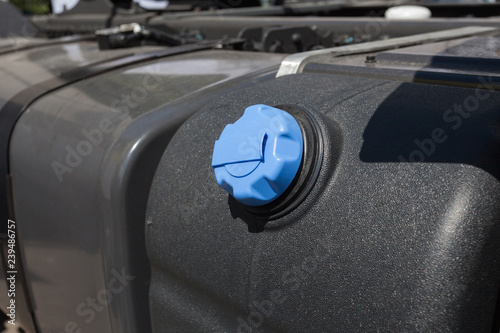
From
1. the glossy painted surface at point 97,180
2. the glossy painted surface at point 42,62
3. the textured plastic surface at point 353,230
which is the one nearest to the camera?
the textured plastic surface at point 353,230

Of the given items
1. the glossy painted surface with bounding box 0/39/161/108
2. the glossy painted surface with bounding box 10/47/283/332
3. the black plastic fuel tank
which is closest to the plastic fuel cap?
the black plastic fuel tank

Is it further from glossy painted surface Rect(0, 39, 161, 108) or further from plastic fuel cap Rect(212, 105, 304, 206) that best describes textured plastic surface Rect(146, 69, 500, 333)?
glossy painted surface Rect(0, 39, 161, 108)

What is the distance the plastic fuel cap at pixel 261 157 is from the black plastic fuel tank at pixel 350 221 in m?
0.03

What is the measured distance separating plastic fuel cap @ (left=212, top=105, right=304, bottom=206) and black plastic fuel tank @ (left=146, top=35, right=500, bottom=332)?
3 cm

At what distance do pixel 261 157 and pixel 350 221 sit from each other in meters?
0.15

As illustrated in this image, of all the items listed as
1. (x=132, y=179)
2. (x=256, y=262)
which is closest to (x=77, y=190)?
(x=132, y=179)

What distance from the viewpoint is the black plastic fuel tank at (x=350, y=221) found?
0.63 metres

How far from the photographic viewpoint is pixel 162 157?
3.29 ft

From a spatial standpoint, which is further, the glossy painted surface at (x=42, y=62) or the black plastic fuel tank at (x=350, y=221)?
the glossy painted surface at (x=42, y=62)

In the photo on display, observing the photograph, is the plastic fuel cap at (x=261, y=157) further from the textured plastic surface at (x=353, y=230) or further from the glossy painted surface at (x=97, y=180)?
the glossy painted surface at (x=97, y=180)

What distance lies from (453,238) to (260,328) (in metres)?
0.35

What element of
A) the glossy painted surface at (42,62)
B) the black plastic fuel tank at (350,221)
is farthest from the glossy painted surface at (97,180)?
the glossy painted surface at (42,62)

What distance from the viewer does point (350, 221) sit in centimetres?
70

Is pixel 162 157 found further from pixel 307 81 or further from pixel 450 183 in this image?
pixel 450 183
